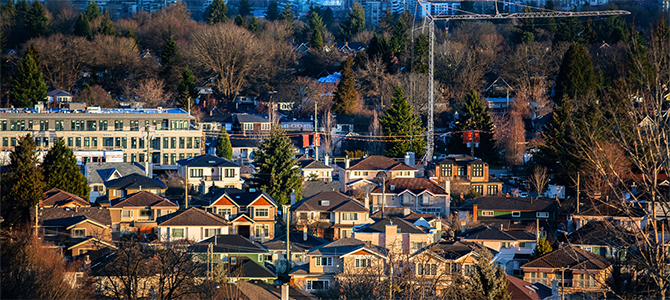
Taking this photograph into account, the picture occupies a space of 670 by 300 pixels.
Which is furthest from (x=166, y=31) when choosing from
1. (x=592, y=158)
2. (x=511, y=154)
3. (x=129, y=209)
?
(x=592, y=158)

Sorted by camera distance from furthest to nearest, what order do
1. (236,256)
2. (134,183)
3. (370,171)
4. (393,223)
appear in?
1. (370,171)
2. (134,183)
3. (393,223)
4. (236,256)

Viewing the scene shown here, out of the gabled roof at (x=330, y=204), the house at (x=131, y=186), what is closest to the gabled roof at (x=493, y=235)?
the gabled roof at (x=330, y=204)

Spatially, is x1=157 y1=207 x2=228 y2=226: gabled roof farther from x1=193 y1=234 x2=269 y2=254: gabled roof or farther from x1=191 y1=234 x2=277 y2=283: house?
x1=193 y1=234 x2=269 y2=254: gabled roof

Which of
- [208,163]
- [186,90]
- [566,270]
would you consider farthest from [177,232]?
[186,90]

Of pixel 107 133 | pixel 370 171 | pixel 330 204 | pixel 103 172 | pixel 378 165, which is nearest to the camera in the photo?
pixel 330 204

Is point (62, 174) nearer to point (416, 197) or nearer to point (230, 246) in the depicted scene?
point (230, 246)

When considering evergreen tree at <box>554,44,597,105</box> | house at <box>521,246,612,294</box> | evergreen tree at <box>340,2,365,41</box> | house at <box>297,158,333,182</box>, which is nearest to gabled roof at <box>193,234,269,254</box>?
house at <box>521,246,612,294</box>

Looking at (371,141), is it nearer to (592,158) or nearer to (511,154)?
(511,154)
